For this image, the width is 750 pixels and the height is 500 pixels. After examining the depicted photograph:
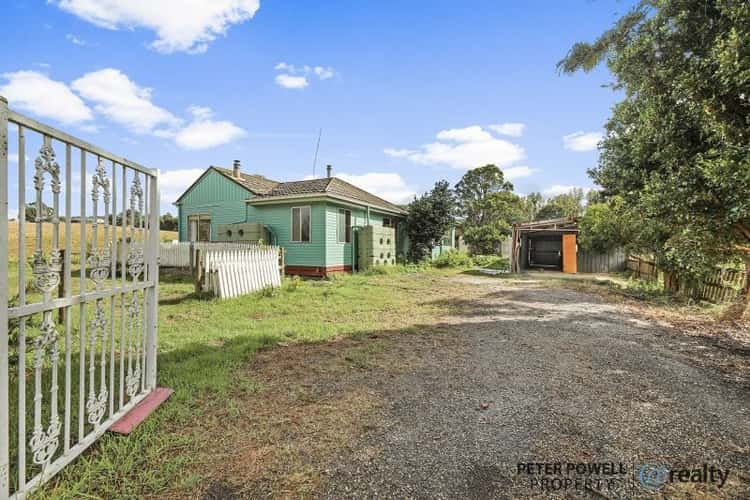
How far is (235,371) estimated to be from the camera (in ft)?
11.8

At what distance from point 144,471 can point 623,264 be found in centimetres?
1942

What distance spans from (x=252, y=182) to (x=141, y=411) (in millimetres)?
14454

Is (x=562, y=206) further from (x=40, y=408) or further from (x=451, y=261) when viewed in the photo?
(x=40, y=408)

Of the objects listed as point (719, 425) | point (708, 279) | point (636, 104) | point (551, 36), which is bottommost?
point (719, 425)

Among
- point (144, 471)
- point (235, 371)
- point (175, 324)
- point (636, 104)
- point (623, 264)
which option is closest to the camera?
point (144, 471)

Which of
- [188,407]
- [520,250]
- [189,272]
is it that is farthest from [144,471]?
[520,250]

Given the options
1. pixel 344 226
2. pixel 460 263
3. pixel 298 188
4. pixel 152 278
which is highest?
pixel 298 188

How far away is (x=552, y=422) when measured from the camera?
8.61 ft

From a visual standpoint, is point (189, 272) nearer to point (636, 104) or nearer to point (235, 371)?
point (235, 371)

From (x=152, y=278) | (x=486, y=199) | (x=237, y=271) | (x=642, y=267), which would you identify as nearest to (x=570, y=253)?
(x=642, y=267)

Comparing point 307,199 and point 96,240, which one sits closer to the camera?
point 96,240

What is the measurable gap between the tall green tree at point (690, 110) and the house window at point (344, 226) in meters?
8.93

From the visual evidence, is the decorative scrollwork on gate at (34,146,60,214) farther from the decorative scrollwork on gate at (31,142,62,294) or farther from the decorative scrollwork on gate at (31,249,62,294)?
the decorative scrollwork on gate at (31,249,62,294)

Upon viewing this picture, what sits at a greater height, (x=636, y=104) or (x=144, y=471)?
(x=636, y=104)
